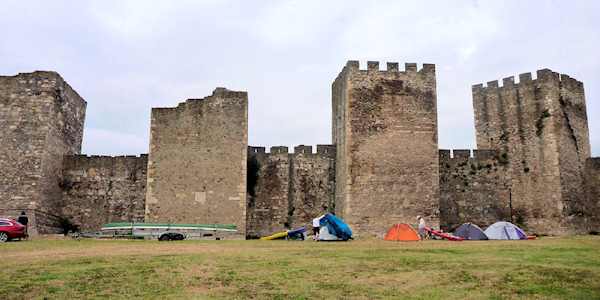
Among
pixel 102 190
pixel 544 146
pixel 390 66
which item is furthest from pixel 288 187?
pixel 544 146

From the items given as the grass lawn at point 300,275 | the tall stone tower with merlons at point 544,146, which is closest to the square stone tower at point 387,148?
the tall stone tower with merlons at point 544,146

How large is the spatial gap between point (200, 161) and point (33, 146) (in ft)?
24.9

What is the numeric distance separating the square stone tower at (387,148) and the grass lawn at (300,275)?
899cm

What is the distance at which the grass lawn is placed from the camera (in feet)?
26.3

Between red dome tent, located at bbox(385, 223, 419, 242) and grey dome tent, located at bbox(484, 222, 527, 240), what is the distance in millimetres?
3574

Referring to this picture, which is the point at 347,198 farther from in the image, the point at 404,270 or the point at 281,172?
the point at 404,270

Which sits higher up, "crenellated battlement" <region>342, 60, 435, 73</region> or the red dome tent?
"crenellated battlement" <region>342, 60, 435, 73</region>

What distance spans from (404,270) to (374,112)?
13.4 metres

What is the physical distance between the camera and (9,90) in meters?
22.1

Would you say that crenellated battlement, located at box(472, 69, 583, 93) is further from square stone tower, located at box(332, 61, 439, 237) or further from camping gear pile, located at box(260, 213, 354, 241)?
camping gear pile, located at box(260, 213, 354, 241)

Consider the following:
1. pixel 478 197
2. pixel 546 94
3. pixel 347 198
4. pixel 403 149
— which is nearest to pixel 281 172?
pixel 347 198

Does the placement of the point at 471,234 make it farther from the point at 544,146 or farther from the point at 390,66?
the point at 390,66

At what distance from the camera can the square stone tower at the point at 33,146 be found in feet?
68.5

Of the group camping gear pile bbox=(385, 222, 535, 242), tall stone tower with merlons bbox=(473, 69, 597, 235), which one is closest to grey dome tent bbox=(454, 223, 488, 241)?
camping gear pile bbox=(385, 222, 535, 242)
